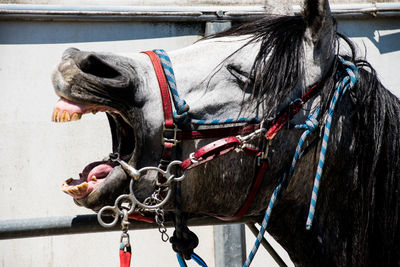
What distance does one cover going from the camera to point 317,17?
151cm

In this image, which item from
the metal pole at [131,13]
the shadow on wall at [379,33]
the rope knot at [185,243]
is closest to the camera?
the rope knot at [185,243]

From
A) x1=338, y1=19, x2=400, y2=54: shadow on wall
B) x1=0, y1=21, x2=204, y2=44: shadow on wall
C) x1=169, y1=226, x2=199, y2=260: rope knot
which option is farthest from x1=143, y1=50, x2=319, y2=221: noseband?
x1=338, y1=19, x2=400, y2=54: shadow on wall

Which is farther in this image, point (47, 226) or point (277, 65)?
point (47, 226)

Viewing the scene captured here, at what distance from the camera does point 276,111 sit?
60.4 inches

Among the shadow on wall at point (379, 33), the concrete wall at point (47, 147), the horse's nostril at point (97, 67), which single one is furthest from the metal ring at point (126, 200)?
the shadow on wall at point (379, 33)

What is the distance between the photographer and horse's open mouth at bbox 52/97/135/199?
1.42 m

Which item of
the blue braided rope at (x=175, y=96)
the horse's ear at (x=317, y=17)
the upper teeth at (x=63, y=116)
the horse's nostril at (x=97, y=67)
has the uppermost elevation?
the horse's ear at (x=317, y=17)

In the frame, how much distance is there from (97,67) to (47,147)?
192 centimetres

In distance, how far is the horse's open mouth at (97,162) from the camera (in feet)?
4.66

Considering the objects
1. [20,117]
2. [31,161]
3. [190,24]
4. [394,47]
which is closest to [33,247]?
[31,161]

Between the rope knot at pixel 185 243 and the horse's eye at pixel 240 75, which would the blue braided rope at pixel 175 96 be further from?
the rope knot at pixel 185 243

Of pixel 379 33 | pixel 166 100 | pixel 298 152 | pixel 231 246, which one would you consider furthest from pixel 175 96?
pixel 379 33

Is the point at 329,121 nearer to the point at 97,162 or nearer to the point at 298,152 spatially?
the point at 298,152

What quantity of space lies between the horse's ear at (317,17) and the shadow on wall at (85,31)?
1977mm
